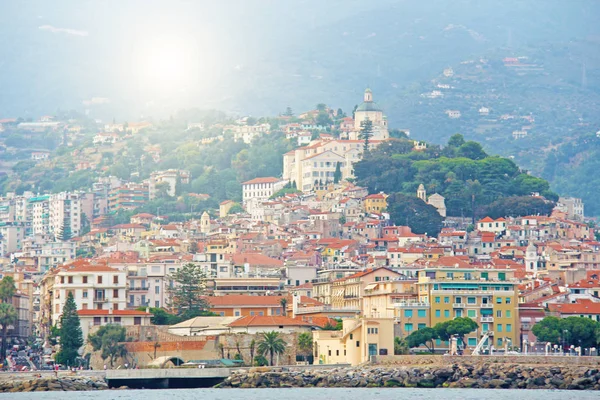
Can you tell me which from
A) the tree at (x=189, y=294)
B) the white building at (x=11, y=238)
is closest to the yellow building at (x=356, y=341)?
the tree at (x=189, y=294)

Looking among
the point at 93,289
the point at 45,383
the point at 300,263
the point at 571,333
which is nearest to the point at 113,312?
the point at 93,289

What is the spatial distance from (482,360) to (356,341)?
661 cm

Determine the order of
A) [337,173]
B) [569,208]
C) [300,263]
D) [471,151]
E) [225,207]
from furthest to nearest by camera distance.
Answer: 1. [225,207]
2. [471,151]
3. [569,208]
4. [337,173]
5. [300,263]

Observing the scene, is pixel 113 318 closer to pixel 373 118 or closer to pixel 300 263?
pixel 300 263

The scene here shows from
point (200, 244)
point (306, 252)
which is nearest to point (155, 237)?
point (200, 244)

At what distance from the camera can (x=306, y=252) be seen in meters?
127

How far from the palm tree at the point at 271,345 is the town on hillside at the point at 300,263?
5.8 inches

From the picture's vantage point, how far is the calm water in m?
70.6

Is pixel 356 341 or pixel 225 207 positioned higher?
pixel 225 207

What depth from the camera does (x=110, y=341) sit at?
8712cm

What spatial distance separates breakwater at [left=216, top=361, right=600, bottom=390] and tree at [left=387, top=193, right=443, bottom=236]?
63.5 meters

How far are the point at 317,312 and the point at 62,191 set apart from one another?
360 ft

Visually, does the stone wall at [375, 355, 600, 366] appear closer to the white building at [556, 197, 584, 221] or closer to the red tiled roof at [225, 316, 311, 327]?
the red tiled roof at [225, 316, 311, 327]

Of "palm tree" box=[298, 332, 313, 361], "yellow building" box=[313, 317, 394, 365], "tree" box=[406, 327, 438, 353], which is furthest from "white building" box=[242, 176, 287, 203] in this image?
"yellow building" box=[313, 317, 394, 365]
